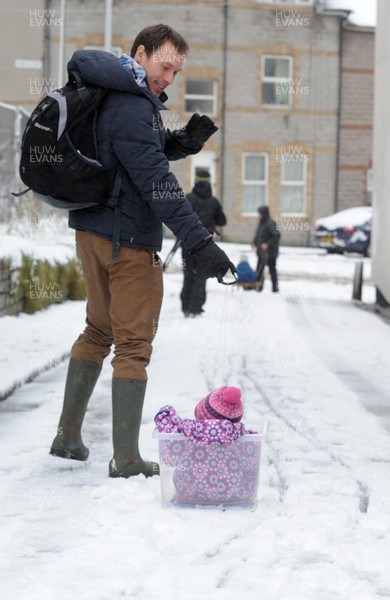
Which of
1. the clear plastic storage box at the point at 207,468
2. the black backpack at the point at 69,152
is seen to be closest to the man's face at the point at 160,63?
the black backpack at the point at 69,152

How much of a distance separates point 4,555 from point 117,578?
457 millimetres

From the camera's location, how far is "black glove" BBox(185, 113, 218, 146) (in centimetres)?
457

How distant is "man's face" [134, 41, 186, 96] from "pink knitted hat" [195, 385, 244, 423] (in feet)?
4.41

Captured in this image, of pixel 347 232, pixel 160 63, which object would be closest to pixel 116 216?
pixel 160 63

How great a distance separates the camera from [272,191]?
3288 cm

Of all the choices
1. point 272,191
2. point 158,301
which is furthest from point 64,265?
point 272,191

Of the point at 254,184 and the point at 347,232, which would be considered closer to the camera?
the point at 347,232

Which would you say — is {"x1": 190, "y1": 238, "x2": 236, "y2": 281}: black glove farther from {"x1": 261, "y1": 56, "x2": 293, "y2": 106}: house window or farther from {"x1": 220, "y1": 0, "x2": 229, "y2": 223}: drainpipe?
{"x1": 261, "y1": 56, "x2": 293, "y2": 106}: house window

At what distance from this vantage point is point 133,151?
13.4 ft

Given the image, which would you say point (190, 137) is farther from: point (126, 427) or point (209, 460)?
point (209, 460)

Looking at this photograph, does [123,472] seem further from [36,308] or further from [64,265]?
[64,265]

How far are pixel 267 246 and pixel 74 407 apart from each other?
13.4m

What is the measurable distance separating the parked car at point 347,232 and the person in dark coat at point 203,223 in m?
14.5

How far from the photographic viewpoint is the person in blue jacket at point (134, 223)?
4078 millimetres
